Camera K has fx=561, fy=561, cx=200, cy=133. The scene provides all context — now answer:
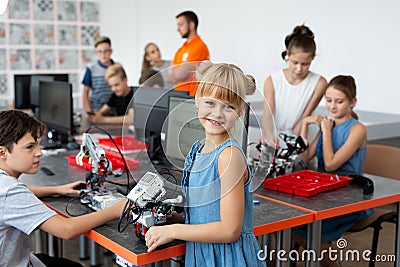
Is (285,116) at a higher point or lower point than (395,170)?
higher

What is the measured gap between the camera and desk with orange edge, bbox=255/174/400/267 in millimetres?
2074

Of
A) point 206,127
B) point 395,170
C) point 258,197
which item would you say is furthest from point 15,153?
point 395,170

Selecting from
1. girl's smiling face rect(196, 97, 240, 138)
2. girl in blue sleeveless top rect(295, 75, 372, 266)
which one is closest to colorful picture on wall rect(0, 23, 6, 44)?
girl in blue sleeveless top rect(295, 75, 372, 266)

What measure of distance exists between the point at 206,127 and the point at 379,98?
299cm

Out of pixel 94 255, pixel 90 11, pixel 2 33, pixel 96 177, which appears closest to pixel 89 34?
pixel 90 11

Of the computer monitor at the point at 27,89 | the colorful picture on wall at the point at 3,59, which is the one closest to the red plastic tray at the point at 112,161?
the computer monitor at the point at 27,89

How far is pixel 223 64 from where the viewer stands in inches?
59.6

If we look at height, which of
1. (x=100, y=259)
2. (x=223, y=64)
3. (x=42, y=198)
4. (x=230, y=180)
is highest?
(x=223, y=64)

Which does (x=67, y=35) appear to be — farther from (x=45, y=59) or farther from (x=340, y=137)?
(x=340, y=137)

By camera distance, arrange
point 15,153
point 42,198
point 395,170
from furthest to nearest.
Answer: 1. point 395,170
2. point 42,198
3. point 15,153

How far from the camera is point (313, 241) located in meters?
2.10

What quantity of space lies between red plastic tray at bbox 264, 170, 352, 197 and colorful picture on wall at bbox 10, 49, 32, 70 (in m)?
4.49

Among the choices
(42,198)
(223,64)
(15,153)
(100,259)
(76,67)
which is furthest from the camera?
(76,67)

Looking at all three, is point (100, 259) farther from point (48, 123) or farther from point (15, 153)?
point (15, 153)
